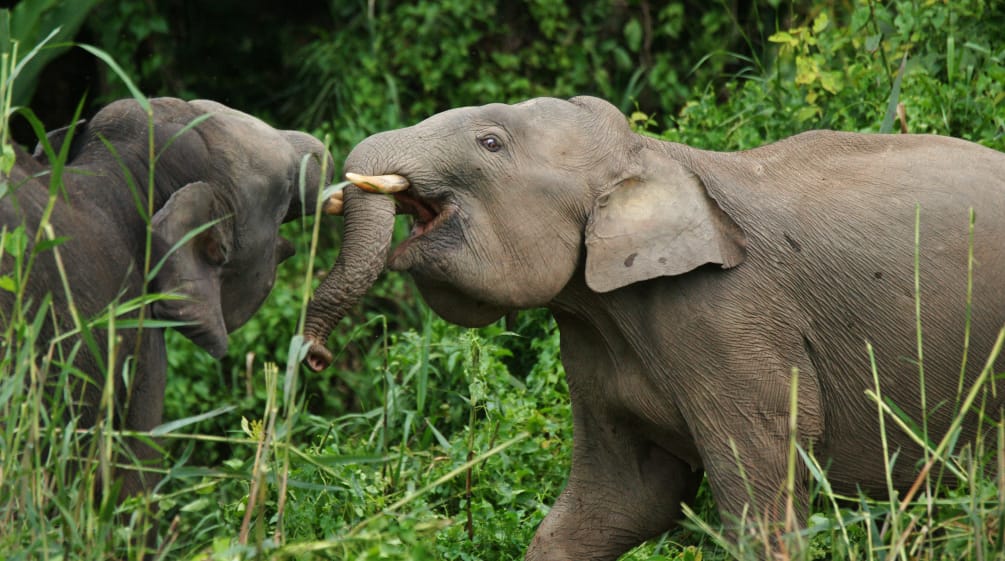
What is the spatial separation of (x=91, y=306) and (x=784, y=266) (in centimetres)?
199

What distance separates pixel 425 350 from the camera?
5.69 metres

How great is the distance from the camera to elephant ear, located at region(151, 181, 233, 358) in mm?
4770

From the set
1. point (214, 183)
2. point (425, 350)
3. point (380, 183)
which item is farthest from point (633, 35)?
point (380, 183)

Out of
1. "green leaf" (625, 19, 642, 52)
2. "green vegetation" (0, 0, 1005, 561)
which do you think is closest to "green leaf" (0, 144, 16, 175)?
"green vegetation" (0, 0, 1005, 561)

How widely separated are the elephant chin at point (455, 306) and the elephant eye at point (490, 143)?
1.27 feet

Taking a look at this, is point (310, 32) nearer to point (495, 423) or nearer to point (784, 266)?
point (495, 423)

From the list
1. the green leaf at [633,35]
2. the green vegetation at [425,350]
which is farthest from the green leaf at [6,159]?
the green leaf at [633,35]

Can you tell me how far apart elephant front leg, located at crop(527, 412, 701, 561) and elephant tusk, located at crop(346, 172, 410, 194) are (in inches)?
35.8

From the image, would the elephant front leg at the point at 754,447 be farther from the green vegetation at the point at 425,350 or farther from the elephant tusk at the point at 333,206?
the elephant tusk at the point at 333,206

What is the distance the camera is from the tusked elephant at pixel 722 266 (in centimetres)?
415

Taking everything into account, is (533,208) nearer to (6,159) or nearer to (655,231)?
(655,231)

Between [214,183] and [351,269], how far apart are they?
3.16 feet

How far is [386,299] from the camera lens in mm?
8234

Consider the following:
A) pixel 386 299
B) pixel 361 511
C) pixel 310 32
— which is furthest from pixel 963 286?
pixel 310 32
